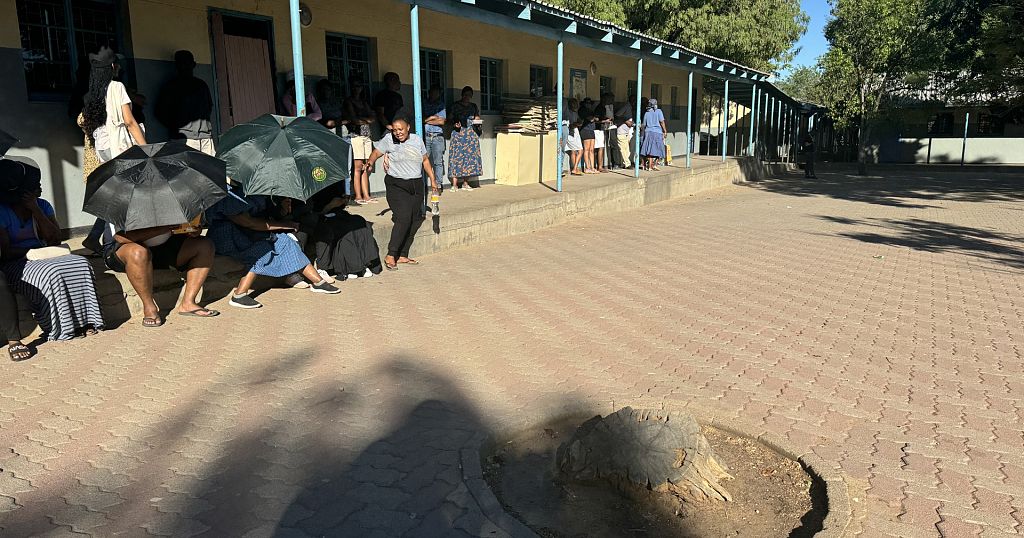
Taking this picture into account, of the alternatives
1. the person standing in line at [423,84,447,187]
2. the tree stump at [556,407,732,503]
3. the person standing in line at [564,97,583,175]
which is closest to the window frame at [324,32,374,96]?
the person standing in line at [423,84,447,187]

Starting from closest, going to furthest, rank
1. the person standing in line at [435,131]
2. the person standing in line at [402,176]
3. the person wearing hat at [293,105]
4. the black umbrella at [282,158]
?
the black umbrella at [282,158] → the person standing in line at [402,176] → the person wearing hat at [293,105] → the person standing in line at [435,131]

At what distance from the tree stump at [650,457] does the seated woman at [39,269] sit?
384cm

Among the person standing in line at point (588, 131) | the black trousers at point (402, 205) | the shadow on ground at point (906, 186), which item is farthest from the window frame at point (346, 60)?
the shadow on ground at point (906, 186)

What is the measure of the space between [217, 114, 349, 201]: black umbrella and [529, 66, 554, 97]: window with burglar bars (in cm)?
923

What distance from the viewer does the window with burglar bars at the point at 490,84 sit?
527 inches

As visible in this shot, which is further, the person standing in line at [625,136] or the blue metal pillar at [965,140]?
the blue metal pillar at [965,140]

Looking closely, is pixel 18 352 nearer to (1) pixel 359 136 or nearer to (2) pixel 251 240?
(2) pixel 251 240

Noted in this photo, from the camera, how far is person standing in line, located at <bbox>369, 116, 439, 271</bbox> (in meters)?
7.55

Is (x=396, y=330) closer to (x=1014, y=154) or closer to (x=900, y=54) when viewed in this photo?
(x=900, y=54)

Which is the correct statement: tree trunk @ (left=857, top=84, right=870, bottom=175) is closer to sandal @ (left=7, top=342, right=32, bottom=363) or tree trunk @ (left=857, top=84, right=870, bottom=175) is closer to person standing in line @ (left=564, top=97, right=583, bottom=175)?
person standing in line @ (left=564, top=97, right=583, bottom=175)

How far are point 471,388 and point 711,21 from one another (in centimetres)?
2190

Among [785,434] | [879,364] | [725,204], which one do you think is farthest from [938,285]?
[725,204]

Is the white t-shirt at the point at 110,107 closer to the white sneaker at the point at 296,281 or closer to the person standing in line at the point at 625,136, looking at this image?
the white sneaker at the point at 296,281

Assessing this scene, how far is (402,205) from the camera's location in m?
7.62
